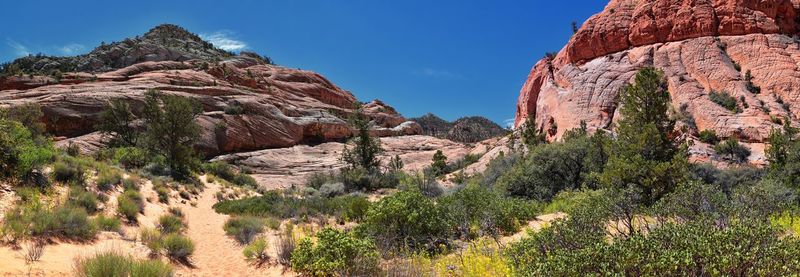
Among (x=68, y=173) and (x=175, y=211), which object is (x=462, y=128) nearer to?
(x=175, y=211)

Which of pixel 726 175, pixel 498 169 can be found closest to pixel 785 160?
pixel 726 175

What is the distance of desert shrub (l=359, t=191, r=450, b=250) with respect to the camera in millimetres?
9734

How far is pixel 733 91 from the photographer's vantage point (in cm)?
3316

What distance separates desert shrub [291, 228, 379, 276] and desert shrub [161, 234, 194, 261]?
126 inches

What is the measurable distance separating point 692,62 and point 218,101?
4736 centimetres

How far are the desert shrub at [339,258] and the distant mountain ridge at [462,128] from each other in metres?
61.1

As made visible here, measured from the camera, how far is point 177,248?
9219 millimetres

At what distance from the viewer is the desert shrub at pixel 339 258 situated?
7219mm

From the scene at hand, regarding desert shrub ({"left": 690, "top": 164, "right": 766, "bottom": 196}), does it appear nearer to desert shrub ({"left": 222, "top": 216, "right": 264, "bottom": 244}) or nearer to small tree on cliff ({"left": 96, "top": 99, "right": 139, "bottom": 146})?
desert shrub ({"left": 222, "top": 216, "right": 264, "bottom": 244})

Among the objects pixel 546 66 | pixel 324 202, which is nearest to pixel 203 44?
pixel 546 66

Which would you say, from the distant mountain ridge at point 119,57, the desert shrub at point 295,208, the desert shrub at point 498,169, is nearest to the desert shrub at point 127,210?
the desert shrub at point 295,208

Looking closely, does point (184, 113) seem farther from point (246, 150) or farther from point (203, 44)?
point (203, 44)

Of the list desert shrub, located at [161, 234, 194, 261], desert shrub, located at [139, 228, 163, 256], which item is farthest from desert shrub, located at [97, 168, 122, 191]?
desert shrub, located at [161, 234, 194, 261]

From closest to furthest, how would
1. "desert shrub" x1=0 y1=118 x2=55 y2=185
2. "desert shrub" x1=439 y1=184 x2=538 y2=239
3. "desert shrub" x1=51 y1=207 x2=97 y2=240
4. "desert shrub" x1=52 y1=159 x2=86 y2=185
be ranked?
1. "desert shrub" x1=51 y1=207 x2=97 y2=240
2. "desert shrub" x1=439 y1=184 x2=538 y2=239
3. "desert shrub" x1=0 y1=118 x2=55 y2=185
4. "desert shrub" x1=52 y1=159 x2=86 y2=185
